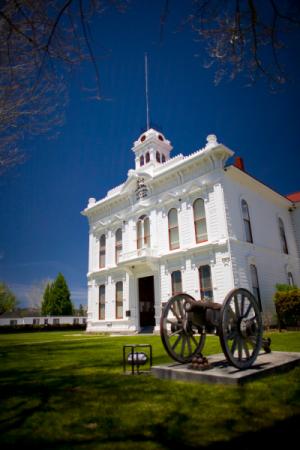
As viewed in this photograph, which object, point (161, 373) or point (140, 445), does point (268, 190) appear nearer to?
point (161, 373)

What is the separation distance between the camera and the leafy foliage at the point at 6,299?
237ft

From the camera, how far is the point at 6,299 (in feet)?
245

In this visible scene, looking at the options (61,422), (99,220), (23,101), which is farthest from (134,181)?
(61,422)

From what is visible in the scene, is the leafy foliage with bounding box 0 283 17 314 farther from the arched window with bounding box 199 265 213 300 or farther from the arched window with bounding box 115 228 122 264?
the arched window with bounding box 199 265 213 300

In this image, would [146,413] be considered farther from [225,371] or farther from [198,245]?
[198,245]

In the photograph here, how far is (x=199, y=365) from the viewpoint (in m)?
5.33

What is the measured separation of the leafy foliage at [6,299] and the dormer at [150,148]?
5943cm

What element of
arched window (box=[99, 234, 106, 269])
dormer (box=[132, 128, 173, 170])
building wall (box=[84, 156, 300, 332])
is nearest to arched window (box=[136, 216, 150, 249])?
building wall (box=[84, 156, 300, 332])

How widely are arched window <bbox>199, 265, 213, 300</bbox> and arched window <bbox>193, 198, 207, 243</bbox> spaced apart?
6.15ft

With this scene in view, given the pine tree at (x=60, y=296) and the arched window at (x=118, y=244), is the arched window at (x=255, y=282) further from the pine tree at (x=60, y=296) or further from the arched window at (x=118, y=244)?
the pine tree at (x=60, y=296)

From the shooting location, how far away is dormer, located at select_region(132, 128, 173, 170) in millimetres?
25702

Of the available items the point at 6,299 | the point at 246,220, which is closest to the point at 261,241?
the point at 246,220

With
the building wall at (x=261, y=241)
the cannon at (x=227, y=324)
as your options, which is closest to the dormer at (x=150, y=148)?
the building wall at (x=261, y=241)

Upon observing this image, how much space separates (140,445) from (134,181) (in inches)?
867
